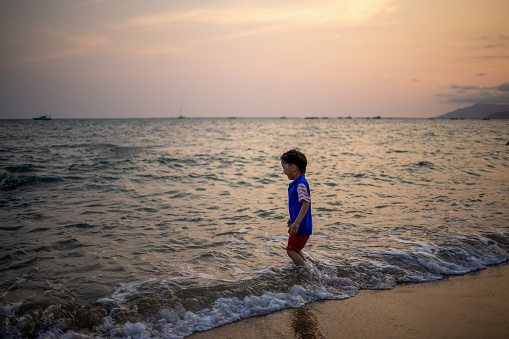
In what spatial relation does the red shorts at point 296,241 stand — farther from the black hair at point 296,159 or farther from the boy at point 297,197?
the black hair at point 296,159

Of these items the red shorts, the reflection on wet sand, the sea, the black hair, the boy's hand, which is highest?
the black hair

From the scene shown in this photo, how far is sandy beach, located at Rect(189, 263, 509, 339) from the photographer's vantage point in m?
3.13

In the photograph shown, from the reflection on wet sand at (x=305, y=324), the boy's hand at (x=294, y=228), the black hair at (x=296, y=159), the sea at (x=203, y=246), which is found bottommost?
the reflection on wet sand at (x=305, y=324)

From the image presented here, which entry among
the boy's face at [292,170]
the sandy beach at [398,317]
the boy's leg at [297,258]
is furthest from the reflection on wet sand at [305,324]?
the boy's face at [292,170]

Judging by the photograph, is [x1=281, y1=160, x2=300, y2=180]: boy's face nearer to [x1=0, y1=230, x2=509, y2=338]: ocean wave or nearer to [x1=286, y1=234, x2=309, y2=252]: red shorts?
[x1=286, y1=234, x2=309, y2=252]: red shorts

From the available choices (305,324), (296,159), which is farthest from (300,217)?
(305,324)

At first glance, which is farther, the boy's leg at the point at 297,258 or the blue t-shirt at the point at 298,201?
the boy's leg at the point at 297,258

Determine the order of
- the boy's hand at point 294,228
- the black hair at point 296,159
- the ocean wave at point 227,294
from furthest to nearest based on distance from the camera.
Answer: the black hair at point 296,159 < the boy's hand at point 294,228 < the ocean wave at point 227,294

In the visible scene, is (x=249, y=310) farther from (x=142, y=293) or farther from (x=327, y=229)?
(x=327, y=229)

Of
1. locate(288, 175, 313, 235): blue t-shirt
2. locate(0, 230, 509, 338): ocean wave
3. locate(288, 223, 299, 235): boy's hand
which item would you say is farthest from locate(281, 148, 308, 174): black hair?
locate(0, 230, 509, 338): ocean wave

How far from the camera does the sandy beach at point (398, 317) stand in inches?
123

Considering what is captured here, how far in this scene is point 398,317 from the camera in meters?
3.41

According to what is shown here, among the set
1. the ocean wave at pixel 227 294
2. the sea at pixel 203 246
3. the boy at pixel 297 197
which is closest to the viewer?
the ocean wave at pixel 227 294

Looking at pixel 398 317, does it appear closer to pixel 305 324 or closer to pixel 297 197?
pixel 305 324
